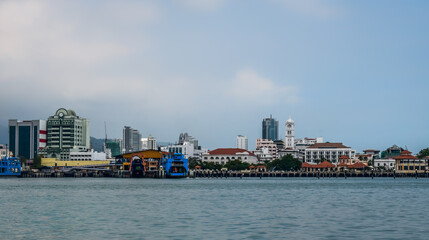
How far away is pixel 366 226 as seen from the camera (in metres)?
46.1

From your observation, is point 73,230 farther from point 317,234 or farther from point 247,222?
point 317,234

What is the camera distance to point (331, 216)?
53.8m

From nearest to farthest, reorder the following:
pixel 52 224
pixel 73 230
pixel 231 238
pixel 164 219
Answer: pixel 231 238 < pixel 73 230 < pixel 52 224 < pixel 164 219

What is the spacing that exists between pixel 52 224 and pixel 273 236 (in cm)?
1797

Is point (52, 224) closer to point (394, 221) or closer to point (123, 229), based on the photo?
point (123, 229)

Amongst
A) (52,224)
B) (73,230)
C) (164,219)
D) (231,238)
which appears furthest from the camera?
(164,219)

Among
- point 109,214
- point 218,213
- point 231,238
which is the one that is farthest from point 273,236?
point 109,214

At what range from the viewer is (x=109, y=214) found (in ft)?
187

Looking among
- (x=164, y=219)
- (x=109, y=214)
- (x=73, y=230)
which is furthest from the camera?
(x=109, y=214)

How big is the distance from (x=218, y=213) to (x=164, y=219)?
702 centimetres

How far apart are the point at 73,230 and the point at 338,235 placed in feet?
59.7

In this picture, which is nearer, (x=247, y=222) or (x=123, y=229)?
(x=123, y=229)

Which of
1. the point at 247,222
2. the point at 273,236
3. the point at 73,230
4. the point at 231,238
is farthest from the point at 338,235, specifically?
the point at 73,230

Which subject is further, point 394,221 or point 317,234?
point 394,221
